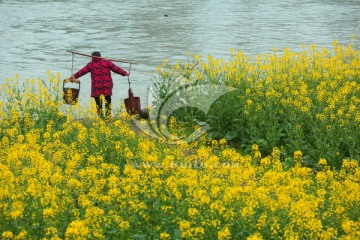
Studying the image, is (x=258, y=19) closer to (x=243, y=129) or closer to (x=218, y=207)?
(x=243, y=129)

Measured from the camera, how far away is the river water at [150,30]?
17562mm

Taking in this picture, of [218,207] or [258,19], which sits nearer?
[218,207]

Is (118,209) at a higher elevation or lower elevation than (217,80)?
lower

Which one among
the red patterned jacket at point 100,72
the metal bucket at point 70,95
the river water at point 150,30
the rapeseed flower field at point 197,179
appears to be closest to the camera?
the rapeseed flower field at point 197,179

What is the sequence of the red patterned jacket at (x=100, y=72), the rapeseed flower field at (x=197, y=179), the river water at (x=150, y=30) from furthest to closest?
the river water at (x=150, y=30), the red patterned jacket at (x=100, y=72), the rapeseed flower field at (x=197, y=179)

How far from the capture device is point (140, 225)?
630 cm

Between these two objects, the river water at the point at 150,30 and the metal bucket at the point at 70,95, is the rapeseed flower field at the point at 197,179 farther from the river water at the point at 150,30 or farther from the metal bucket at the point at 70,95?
the river water at the point at 150,30

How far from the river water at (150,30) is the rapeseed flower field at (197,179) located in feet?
12.8

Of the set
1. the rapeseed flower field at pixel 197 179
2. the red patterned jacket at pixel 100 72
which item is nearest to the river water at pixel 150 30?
the red patterned jacket at pixel 100 72

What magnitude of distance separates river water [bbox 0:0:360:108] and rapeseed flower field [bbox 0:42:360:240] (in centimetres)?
389

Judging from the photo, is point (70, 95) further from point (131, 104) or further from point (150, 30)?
point (150, 30)

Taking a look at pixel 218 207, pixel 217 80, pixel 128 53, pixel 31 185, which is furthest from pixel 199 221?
pixel 128 53

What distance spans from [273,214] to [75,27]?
66.4 ft

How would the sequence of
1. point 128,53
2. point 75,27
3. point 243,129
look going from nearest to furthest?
point 243,129 → point 128,53 → point 75,27
